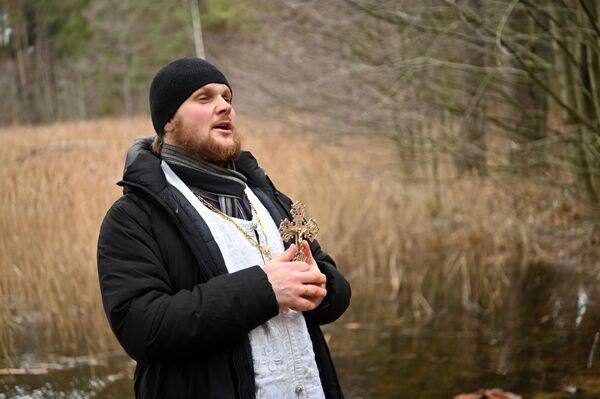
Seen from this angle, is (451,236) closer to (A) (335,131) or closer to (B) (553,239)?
(B) (553,239)

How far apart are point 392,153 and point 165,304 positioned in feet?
26.6

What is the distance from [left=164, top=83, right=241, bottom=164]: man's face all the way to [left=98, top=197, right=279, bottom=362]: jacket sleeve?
0.29 meters

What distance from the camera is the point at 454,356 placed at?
431 centimetres

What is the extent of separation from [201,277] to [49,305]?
294 cm

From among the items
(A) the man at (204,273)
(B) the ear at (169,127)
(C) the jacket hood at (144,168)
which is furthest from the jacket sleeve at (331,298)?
(B) the ear at (169,127)

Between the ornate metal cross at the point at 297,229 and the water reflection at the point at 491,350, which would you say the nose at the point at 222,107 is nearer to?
the ornate metal cross at the point at 297,229

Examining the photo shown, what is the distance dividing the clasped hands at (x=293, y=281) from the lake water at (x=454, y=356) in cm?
235

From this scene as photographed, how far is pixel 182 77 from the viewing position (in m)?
1.78

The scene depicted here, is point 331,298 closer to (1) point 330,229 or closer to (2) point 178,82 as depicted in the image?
(2) point 178,82

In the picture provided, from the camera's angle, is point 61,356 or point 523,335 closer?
point 61,356

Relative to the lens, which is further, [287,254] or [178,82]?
[178,82]

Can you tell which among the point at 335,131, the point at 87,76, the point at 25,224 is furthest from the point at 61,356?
the point at 87,76

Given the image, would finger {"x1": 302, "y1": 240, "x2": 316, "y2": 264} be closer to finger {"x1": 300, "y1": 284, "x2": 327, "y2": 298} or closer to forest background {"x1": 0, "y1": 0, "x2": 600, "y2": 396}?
finger {"x1": 300, "y1": 284, "x2": 327, "y2": 298}

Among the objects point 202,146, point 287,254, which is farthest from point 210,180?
point 287,254
